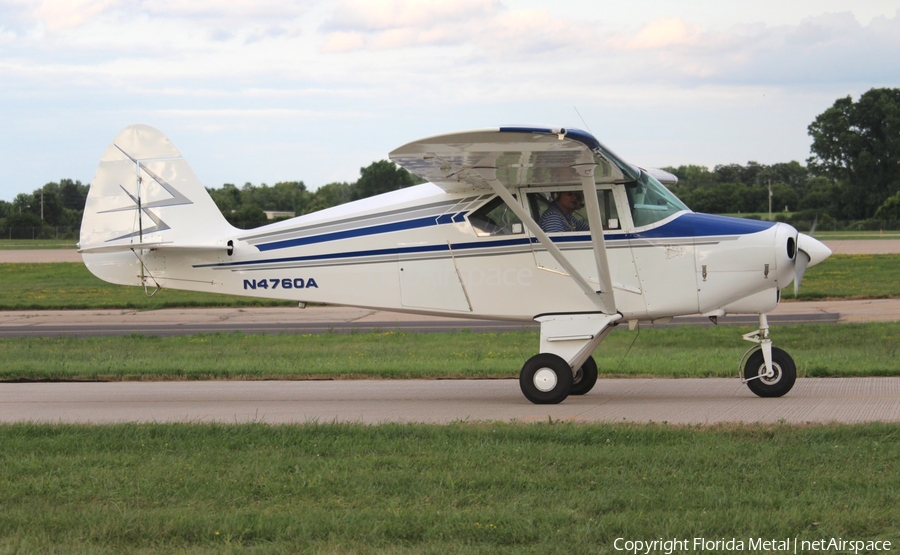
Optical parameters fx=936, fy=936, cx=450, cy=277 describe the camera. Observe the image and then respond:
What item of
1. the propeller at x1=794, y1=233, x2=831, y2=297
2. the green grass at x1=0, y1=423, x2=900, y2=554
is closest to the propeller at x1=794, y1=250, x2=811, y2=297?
the propeller at x1=794, y1=233, x2=831, y2=297

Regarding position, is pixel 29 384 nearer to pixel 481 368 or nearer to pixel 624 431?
pixel 481 368

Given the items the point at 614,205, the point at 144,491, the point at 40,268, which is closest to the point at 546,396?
the point at 614,205

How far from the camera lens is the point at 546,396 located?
33.7 feet

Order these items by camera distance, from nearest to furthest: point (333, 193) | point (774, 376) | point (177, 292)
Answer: point (774, 376) < point (177, 292) < point (333, 193)

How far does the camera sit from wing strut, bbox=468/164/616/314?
31.3ft

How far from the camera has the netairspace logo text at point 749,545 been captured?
4.88m

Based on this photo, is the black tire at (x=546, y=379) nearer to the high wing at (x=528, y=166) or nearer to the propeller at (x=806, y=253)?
the high wing at (x=528, y=166)

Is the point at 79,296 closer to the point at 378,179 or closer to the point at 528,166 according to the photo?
the point at 528,166

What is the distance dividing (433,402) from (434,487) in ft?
14.9

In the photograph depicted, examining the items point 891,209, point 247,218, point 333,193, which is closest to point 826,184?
point 891,209

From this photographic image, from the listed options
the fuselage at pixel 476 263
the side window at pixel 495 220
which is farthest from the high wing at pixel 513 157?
the fuselage at pixel 476 263

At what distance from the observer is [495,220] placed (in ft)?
35.2

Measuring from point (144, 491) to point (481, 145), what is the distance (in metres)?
4.46

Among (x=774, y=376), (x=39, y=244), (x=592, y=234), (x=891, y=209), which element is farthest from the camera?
(x=891, y=209)
